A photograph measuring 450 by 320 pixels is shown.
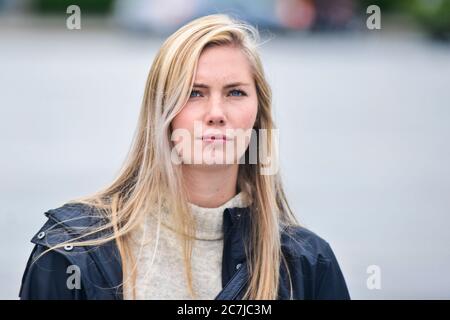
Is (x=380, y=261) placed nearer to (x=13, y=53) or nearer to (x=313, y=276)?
(x=313, y=276)

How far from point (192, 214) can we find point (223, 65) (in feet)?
1.49

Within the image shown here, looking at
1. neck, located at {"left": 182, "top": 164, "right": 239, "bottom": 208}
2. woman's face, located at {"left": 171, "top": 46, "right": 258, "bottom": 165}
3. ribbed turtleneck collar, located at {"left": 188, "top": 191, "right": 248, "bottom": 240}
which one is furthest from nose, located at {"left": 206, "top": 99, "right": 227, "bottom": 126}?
ribbed turtleneck collar, located at {"left": 188, "top": 191, "right": 248, "bottom": 240}

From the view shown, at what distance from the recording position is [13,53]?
18734mm

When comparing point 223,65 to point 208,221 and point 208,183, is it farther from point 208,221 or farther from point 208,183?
point 208,221

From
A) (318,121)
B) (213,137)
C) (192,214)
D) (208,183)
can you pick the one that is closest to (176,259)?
(192,214)

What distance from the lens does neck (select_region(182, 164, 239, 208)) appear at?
2.76 m

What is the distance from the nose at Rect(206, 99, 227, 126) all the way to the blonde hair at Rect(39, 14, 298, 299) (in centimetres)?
8

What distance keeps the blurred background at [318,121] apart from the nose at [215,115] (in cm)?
43

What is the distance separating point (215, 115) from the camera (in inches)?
103

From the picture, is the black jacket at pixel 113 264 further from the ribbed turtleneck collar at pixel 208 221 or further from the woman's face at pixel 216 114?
the woman's face at pixel 216 114

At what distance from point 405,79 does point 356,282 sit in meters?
9.91

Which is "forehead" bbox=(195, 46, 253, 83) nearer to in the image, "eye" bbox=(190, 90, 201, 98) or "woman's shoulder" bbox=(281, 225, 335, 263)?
"eye" bbox=(190, 90, 201, 98)

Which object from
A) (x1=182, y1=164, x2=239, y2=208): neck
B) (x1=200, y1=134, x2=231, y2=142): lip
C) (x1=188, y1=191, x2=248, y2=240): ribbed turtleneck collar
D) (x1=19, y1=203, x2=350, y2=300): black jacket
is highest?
(x1=200, y1=134, x2=231, y2=142): lip
